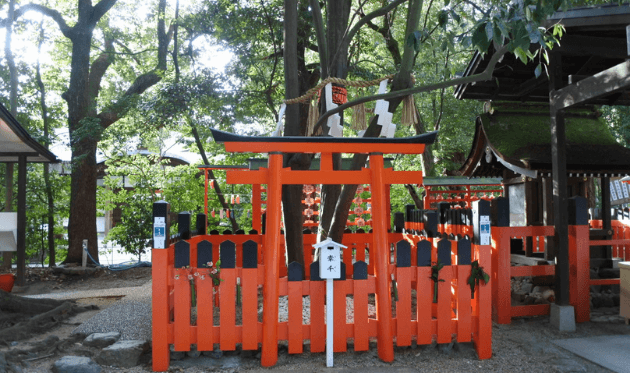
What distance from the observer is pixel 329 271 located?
442 cm

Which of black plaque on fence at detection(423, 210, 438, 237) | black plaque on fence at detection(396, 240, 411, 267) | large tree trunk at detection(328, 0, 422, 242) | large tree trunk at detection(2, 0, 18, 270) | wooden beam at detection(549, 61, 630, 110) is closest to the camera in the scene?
black plaque on fence at detection(396, 240, 411, 267)

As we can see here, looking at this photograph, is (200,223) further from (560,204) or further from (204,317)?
(560,204)

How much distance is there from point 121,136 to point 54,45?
26.5 ft

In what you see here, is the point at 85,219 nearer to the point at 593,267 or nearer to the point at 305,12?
the point at 305,12

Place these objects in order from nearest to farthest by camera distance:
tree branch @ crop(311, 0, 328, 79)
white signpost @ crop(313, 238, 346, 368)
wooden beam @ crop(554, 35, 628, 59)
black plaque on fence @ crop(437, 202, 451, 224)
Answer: white signpost @ crop(313, 238, 346, 368) → tree branch @ crop(311, 0, 328, 79) → wooden beam @ crop(554, 35, 628, 59) → black plaque on fence @ crop(437, 202, 451, 224)

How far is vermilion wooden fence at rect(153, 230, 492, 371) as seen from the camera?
453cm

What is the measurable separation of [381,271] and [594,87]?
3575 millimetres

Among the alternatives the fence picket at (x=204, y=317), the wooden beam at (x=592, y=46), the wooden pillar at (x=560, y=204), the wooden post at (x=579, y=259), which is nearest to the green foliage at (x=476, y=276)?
the wooden pillar at (x=560, y=204)

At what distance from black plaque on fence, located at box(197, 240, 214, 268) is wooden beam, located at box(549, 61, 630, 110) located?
489cm

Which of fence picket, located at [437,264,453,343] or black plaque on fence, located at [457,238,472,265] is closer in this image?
fence picket, located at [437,264,453,343]

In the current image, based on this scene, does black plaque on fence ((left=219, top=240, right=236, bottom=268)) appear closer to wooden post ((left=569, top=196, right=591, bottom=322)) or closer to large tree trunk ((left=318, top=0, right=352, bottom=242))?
large tree trunk ((left=318, top=0, right=352, bottom=242))

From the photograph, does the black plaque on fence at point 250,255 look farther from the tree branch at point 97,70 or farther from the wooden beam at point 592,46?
the tree branch at point 97,70

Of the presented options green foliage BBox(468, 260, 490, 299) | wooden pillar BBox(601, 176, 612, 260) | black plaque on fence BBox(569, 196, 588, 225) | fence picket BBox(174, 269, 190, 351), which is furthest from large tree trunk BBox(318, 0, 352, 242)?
wooden pillar BBox(601, 176, 612, 260)

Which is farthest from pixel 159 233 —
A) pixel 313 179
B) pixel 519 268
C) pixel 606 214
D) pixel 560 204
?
pixel 606 214
